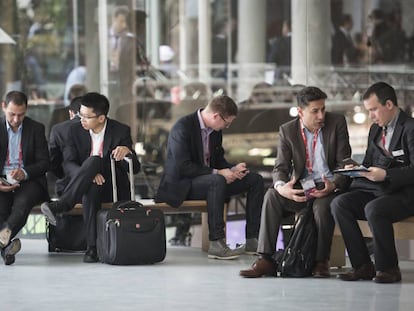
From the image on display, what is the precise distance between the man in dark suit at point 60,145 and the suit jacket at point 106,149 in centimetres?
6

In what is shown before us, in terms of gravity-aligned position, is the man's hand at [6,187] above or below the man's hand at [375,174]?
below

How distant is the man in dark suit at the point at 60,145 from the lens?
345 inches

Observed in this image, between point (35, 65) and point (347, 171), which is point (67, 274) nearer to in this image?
point (347, 171)

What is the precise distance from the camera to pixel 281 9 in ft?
40.9

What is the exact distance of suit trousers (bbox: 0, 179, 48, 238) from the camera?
332 inches

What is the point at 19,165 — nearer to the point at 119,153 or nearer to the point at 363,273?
the point at 119,153

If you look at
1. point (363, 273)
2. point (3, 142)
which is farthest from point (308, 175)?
point (3, 142)

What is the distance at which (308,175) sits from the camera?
7801 mm

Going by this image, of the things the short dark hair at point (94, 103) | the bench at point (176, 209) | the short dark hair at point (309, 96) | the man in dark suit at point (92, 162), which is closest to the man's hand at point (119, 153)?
the man in dark suit at point (92, 162)

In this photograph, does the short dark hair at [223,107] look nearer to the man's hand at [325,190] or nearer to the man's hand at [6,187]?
the man's hand at [325,190]

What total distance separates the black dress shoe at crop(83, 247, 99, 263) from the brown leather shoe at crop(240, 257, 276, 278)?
4.31 feet

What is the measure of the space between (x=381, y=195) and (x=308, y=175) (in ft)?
1.94

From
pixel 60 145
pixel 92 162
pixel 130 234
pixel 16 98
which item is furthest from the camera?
pixel 60 145

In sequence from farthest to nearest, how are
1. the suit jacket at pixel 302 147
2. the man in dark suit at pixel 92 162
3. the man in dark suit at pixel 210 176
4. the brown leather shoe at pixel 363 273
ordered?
the man in dark suit at pixel 210 176
the man in dark suit at pixel 92 162
the suit jacket at pixel 302 147
the brown leather shoe at pixel 363 273
